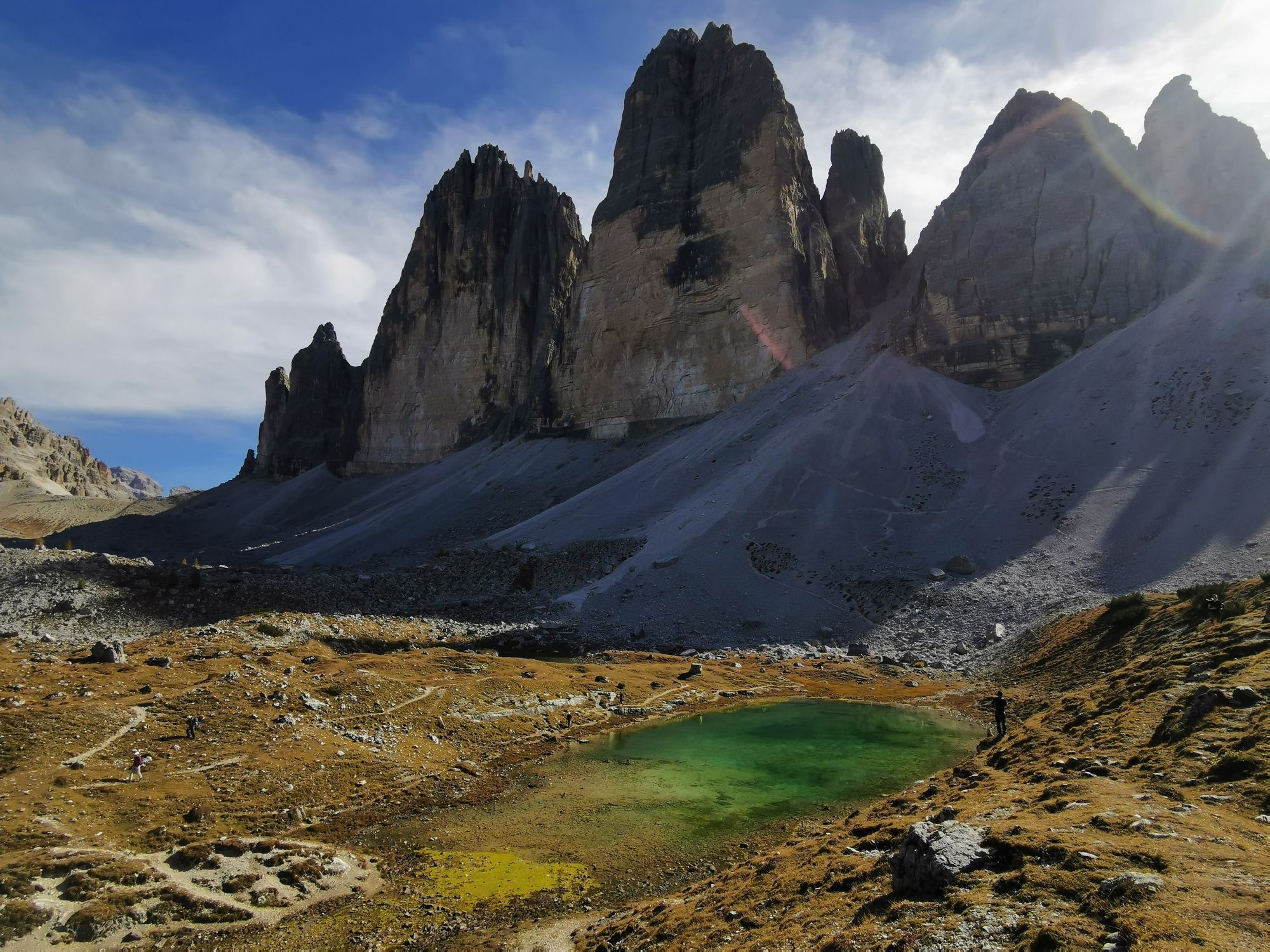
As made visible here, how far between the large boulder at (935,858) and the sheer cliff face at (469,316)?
257ft

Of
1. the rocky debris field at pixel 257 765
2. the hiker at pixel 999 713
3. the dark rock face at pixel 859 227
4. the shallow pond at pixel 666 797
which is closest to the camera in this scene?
the rocky debris field at pixel 257 765

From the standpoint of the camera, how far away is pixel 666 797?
14773 mm

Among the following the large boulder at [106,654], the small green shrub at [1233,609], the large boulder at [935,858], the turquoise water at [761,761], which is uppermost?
the small green shrub at [1233,609]

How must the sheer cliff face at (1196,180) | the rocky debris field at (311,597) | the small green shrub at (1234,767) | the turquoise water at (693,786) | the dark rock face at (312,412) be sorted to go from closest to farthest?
the small green shrub at (1234,767) < the turquoise water at (693,786) < the rocky debris field at (311,597) < the sheer cliff face at (1196,180) < the dark rock face at (312,412)

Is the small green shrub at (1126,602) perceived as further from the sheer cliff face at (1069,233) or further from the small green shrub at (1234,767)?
the sheer cliff face at (1069,233)

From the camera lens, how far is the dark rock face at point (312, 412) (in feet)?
399

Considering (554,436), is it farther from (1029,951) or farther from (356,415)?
(1029,951)

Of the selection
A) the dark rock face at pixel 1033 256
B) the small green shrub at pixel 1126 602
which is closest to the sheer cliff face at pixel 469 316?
the dark rock face at pixel 1033 256

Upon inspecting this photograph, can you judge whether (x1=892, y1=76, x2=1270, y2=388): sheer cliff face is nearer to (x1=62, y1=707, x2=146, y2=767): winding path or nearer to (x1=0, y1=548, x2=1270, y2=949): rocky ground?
(x1=0, y1=548, x2=1270, y2=949): rocky ground

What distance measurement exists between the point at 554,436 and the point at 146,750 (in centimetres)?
6375

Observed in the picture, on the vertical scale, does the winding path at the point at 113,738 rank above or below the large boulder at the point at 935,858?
below

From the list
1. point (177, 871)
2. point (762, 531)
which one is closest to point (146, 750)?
point (177, 871)

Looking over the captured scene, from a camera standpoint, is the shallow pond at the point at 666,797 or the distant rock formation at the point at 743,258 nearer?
the shallow pond at the point at 666,797

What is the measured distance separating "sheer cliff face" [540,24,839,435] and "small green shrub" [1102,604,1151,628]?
39.7m
